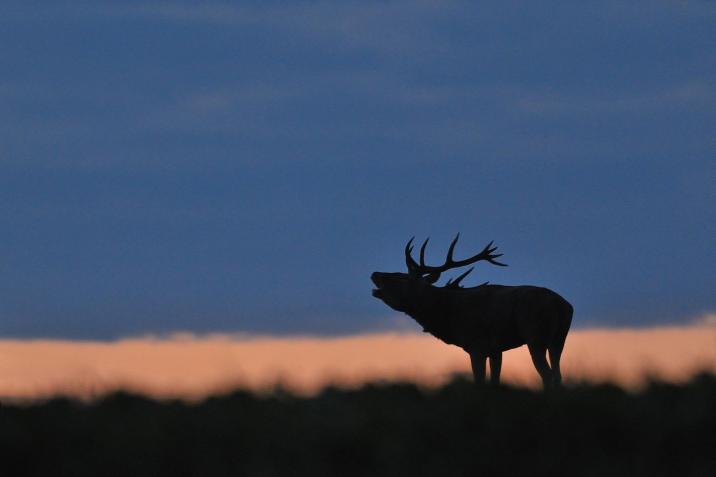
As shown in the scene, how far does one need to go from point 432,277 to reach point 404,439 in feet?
33.7

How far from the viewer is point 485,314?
22.5 meters

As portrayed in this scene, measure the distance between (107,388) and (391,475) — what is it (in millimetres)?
4774

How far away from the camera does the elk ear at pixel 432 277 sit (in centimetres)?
2333

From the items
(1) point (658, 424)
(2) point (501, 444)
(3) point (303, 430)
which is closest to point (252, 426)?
(3) point (303, 430)

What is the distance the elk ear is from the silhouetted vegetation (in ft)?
29.2

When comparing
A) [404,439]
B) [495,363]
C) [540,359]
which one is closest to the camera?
[404,439]

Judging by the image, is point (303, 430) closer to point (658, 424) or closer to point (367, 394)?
point (367, 394)

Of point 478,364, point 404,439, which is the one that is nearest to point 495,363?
point 478,364

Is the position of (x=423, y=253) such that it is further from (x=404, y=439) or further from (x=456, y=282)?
(x=404, y=439)

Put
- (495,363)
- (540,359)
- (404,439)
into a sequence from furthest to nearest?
(495,363)
(540,359)
(404,439)

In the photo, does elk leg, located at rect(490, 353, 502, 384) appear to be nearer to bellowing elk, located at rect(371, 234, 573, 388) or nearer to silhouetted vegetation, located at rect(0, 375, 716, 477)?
bellowing elk, located at rect(371, 234, 573, 388)

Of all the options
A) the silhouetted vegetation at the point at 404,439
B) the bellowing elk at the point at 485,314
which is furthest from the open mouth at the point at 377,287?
the silhouetted vegetation at the point at 404,439

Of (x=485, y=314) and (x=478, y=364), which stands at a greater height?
(x=485, y=314)

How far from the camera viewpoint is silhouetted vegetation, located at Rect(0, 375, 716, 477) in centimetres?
1322
